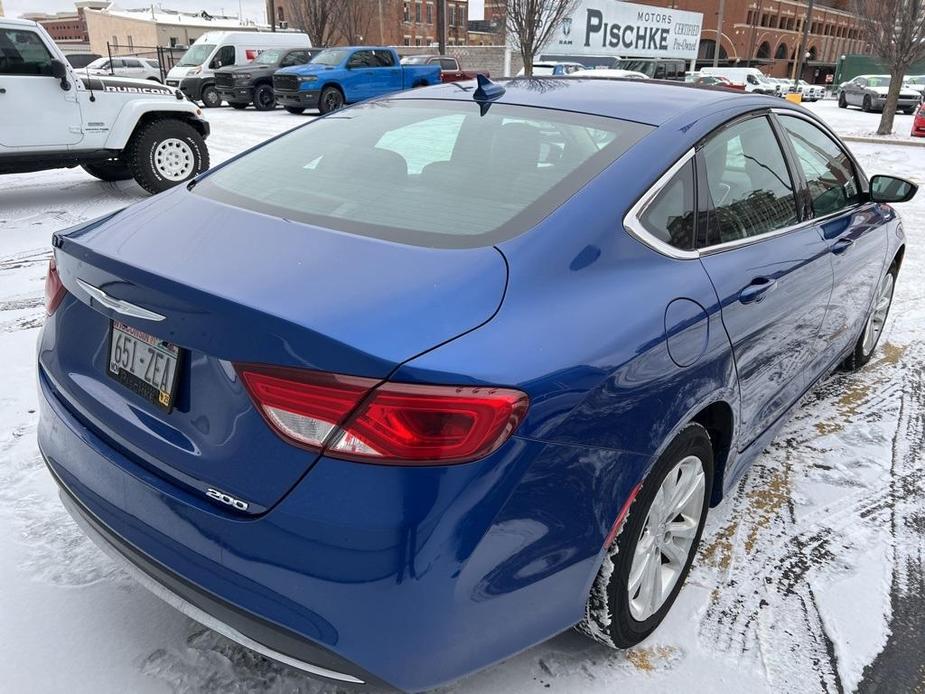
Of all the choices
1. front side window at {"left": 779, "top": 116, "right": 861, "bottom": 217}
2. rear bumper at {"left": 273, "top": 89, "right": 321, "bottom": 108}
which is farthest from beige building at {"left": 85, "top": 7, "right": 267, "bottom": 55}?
front side window at {"left": 779, "top": 116, "right": 861, "bottom": 217}

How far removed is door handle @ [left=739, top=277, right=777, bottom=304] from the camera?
2.34 m

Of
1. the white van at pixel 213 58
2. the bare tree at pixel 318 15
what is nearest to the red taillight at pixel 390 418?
the white van at pixel 213 58

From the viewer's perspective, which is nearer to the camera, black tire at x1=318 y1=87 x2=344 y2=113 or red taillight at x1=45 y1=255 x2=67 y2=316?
red taillight at x1=45 y1=255 x2=67 y2=316

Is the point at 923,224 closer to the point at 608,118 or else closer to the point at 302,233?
the point at 608,118

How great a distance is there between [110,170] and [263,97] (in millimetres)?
13232

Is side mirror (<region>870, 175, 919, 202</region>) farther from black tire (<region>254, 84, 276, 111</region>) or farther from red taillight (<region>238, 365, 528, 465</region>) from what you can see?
black tire (<region>254, 84, 276, 111</region>)

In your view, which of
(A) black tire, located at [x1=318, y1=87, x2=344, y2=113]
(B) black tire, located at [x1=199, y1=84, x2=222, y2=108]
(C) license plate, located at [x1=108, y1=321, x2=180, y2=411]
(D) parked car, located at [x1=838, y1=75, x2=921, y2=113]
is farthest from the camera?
(D) parked car, located at [x1=838, y1=75, x2=921, y2=113]

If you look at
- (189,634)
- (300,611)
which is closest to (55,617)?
(189,634)

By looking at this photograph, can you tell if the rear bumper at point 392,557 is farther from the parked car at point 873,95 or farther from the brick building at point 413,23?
the brick building at point 413,23

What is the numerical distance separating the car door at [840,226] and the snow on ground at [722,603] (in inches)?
20.2

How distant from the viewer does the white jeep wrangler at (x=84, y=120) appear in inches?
296

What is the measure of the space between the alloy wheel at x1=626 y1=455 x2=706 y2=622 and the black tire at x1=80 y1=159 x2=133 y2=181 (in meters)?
8.51

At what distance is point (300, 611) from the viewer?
1554 millimetres

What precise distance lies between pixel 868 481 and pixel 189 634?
285 cm
